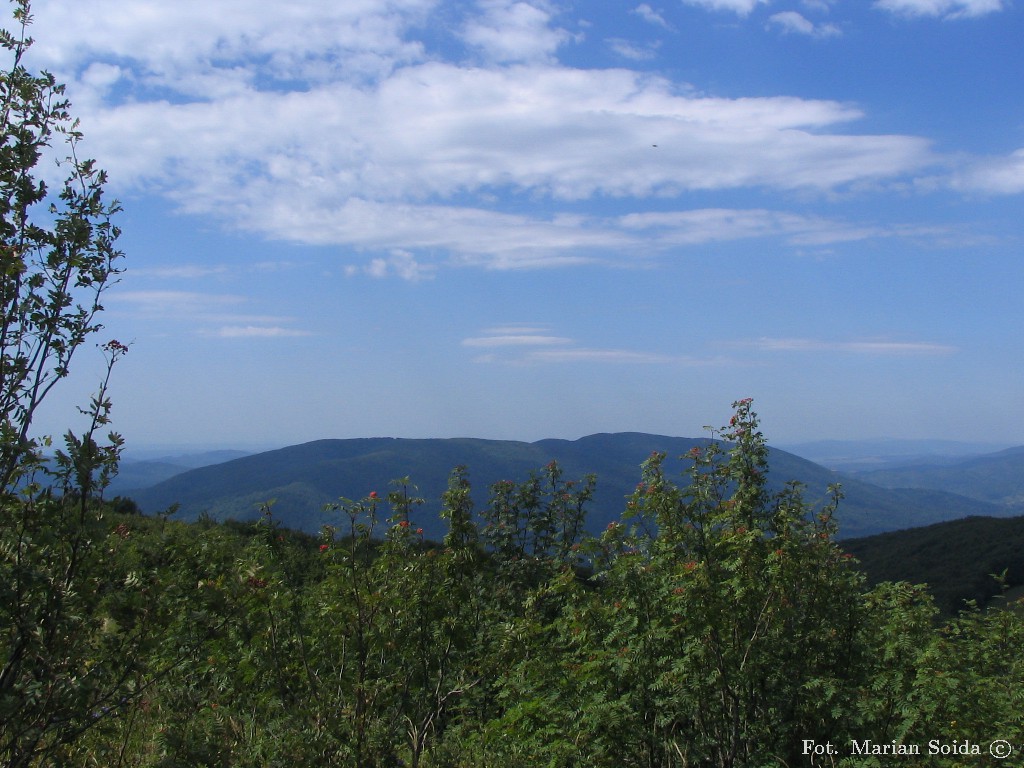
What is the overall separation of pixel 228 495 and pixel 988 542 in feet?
479

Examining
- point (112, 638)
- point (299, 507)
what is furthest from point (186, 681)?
point (299, 507)

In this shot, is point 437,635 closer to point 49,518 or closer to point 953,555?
point 49,518

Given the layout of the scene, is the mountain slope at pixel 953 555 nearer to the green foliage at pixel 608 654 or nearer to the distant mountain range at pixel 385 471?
the green foliage at pixel 608 654

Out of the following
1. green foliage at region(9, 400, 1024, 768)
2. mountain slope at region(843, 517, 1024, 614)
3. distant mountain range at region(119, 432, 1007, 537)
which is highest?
green foliage at region(9, 400, 1024, 768)

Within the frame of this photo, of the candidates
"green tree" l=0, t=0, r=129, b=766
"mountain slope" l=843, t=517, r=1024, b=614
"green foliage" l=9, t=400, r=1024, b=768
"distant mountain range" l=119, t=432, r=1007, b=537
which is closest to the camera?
"green tree" l=0, t=0, r=129, b=766

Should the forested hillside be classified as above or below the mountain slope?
above

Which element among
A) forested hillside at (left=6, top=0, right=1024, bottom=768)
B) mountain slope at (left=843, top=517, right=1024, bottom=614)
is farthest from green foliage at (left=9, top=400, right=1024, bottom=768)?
mountain slope at (left=843, top=517, right=1024, bottom=614)

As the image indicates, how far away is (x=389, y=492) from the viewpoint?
17.3ft

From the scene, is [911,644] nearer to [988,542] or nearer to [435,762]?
[435,762]

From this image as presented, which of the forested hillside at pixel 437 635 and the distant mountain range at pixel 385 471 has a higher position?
the forested hillside at pixel 437 635

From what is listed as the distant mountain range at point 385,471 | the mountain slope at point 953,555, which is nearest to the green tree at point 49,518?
the mountain slope at point 953,555

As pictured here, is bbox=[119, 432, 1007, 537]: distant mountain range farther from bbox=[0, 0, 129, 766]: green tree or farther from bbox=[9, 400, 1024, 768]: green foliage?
bbox=[0, 0, 129, 766]: green tree

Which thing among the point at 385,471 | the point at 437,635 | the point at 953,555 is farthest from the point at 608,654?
the point at 385,471

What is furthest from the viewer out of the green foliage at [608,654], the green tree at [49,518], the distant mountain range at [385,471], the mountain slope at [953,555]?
the distant mountain range at [385,471]
